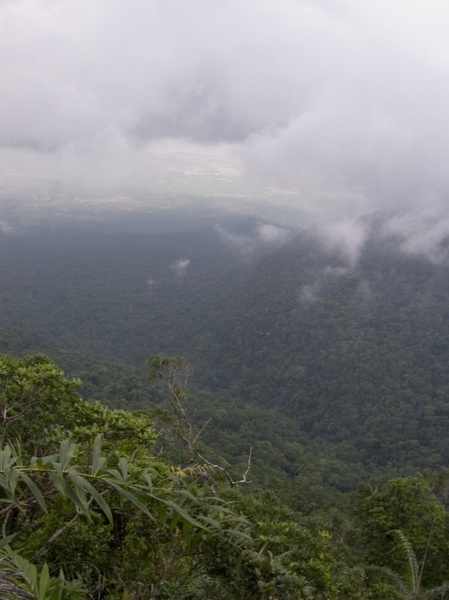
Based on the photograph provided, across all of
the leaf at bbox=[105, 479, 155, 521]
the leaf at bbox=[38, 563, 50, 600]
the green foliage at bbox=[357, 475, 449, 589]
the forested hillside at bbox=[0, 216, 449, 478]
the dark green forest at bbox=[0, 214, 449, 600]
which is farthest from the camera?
the forested hillside at bbox=[0, 216, 449, 478]

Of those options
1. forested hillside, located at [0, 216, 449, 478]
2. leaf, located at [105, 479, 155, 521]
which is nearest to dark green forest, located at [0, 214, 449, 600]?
leaf, located at [105, 479, 155, 521]

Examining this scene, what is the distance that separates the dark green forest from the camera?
116 inches

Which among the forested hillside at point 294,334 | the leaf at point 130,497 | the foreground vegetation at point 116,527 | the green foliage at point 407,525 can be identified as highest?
the leaf at point 130,497

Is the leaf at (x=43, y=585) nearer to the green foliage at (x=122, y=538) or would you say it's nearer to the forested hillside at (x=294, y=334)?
the green foliage at (x=122, y=538)

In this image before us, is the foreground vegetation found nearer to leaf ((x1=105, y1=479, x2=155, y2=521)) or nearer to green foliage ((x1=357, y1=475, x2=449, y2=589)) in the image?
leaf ((x1=105, y1=479, x2=155, y2=521))

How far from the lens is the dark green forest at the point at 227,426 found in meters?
2.95

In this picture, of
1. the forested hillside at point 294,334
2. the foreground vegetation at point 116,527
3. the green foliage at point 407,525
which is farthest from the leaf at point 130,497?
the forested hillside at point 294,334

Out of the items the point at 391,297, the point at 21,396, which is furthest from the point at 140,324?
the point at 21,396

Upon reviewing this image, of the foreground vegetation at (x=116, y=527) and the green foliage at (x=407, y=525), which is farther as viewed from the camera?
the green foliage at (x=407, y=525)

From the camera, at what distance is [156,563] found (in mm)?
3191

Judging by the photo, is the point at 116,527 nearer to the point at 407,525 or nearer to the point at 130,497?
the point at 130,497

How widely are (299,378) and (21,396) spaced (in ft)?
292

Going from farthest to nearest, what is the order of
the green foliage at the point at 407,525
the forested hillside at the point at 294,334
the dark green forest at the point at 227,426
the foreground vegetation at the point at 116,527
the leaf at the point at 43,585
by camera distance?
the forested hillside at the point at 294,334 < the green foliage at the point at 407,525 < the dark green forest at the point at 227,426 < the foreground vegetation at the point at 116,527 < the leaf at the point at 43,585

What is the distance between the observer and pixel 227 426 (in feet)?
205
